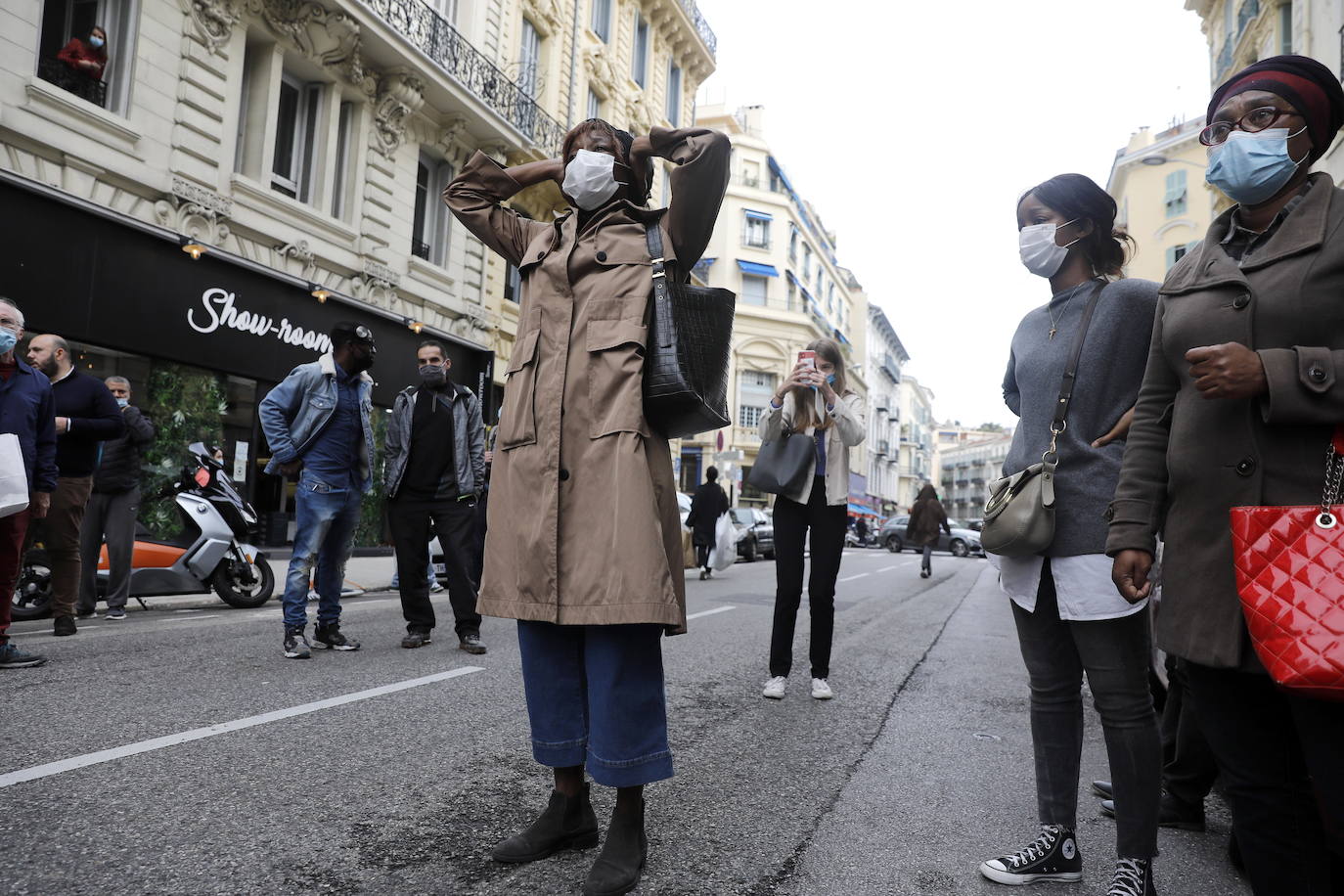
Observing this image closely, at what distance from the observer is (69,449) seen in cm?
621

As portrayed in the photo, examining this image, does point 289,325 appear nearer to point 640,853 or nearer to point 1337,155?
point 640,853

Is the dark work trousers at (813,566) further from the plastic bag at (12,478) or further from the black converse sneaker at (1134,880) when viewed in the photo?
the plastic bag at (12,478)

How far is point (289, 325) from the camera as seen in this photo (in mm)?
13695

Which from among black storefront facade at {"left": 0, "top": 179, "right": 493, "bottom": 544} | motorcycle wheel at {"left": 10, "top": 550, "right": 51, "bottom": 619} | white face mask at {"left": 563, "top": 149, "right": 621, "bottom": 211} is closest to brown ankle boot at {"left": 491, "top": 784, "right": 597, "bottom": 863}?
white face mask at {"left": 563, "top": 149, "right": 621, "bottom": 211}

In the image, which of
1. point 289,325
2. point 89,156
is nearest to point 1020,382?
point 89,156

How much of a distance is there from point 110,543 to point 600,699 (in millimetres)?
6439

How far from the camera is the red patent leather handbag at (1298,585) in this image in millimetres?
1585

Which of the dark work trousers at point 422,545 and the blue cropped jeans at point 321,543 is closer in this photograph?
the blue cropped jeans at point 321,543

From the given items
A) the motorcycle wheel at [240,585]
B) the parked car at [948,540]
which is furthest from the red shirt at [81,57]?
the parked car at [948,540]

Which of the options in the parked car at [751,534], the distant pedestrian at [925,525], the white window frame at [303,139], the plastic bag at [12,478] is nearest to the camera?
the plastic bag at [12,478]

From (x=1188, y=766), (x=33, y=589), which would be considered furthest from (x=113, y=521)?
(x=1188, y=766)

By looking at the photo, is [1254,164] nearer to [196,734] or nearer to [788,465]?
[788,465]

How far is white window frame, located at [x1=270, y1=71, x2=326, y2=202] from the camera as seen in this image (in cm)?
1434

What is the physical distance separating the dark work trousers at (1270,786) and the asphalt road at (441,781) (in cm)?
73
